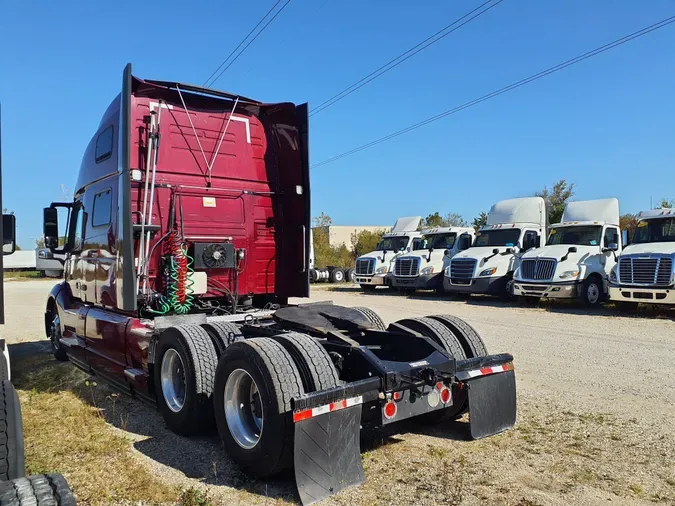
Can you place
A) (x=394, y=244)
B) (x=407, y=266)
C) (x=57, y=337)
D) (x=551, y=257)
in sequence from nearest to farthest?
(x=57, y=337) < (x=551, y=257) < (x=407, y=266) < (x=394, y=244)

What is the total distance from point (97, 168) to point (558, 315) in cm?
1153

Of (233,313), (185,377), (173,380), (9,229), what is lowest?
(173,380)

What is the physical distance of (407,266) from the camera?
68.6 feet

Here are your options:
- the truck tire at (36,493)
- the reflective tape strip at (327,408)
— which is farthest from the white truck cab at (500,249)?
the truck tire at (36,493)

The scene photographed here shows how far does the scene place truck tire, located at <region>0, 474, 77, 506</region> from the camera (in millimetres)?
2014

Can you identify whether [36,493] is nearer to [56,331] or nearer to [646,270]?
[56,331]

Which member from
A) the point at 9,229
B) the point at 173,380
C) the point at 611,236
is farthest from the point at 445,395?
the point at 611,236

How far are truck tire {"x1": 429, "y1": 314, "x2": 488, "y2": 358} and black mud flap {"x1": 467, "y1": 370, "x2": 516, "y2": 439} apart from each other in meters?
0.38

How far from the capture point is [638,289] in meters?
13.5

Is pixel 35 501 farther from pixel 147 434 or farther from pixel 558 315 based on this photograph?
pixel 558 315

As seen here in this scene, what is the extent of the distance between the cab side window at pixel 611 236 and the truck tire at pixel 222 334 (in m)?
14.0

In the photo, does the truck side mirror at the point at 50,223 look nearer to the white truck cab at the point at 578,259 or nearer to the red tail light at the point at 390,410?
the red tail light at the point at 390,410

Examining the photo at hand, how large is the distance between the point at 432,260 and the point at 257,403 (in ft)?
55.5

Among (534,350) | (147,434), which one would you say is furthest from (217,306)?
(534,350)
